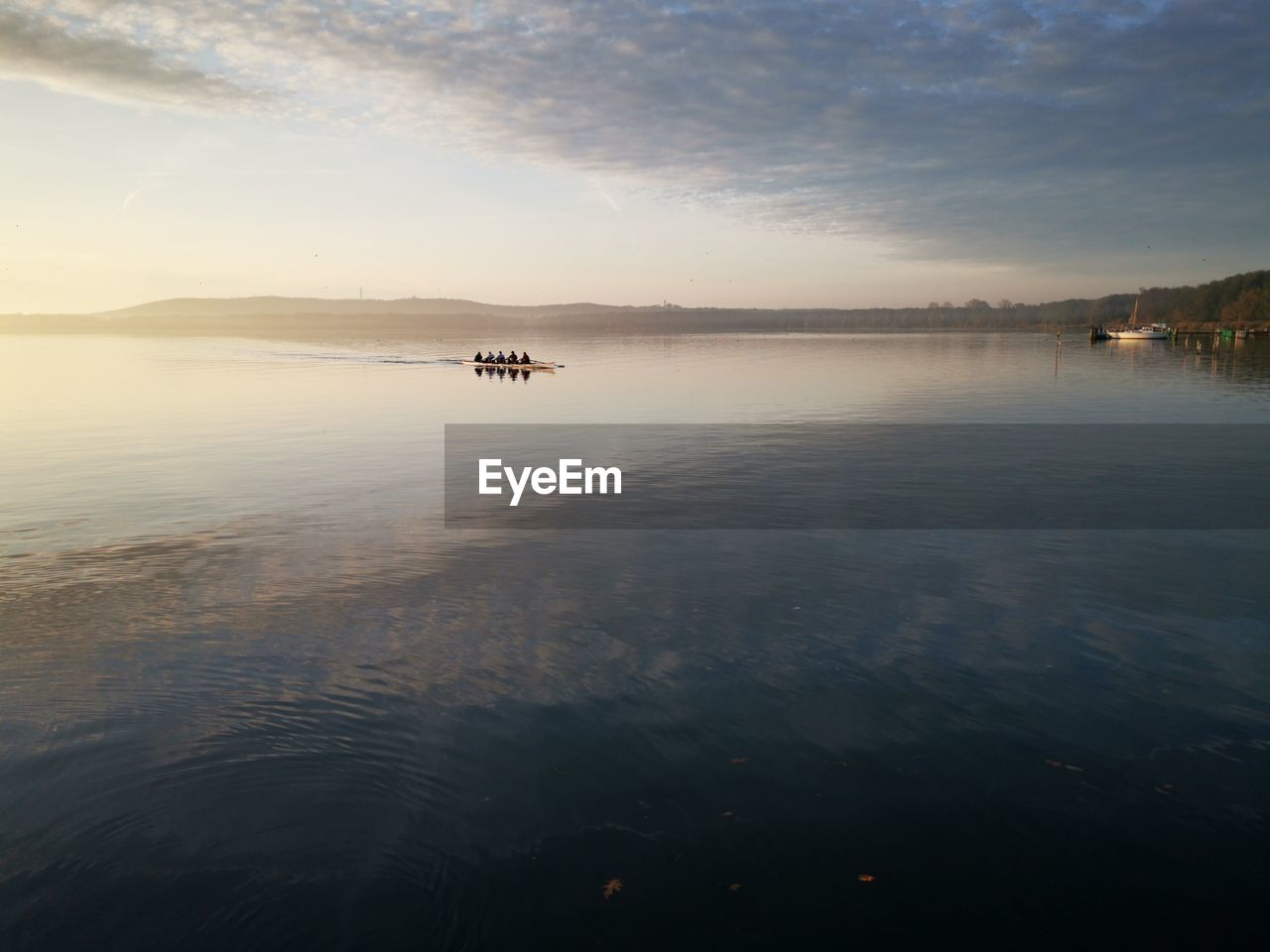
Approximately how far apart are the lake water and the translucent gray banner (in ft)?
6.12

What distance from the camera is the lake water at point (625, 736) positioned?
7023mm

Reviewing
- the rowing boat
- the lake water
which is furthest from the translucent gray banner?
the rowing boat

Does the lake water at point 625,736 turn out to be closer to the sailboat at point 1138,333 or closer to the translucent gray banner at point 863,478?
the translucent gray banner at point 863,478

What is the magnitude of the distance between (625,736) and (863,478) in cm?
1858

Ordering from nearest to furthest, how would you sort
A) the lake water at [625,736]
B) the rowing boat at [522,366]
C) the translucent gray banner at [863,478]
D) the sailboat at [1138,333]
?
the lake water at [625,736] < the translucent gray banner at [863,478] < the rowing boat at [522,366] < the sailboat at [1138,333]

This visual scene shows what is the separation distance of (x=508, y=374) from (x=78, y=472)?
56.5 metres

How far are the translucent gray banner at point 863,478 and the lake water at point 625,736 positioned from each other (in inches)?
73.4

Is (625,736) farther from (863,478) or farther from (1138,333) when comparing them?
(1138,333)

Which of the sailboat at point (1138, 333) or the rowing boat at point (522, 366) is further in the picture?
the sailboat at point (1138, 333)

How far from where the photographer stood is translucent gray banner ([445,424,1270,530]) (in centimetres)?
2139

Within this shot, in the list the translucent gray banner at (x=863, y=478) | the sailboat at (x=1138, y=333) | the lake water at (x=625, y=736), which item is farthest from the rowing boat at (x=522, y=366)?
the sailboat at (x=1138, y=333)

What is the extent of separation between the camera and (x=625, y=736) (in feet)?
32.2

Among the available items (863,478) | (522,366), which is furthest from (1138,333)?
(863,478)

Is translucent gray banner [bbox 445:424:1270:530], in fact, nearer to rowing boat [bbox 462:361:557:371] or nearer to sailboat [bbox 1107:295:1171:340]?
rowing boat [bbox 462:361:557:371]
